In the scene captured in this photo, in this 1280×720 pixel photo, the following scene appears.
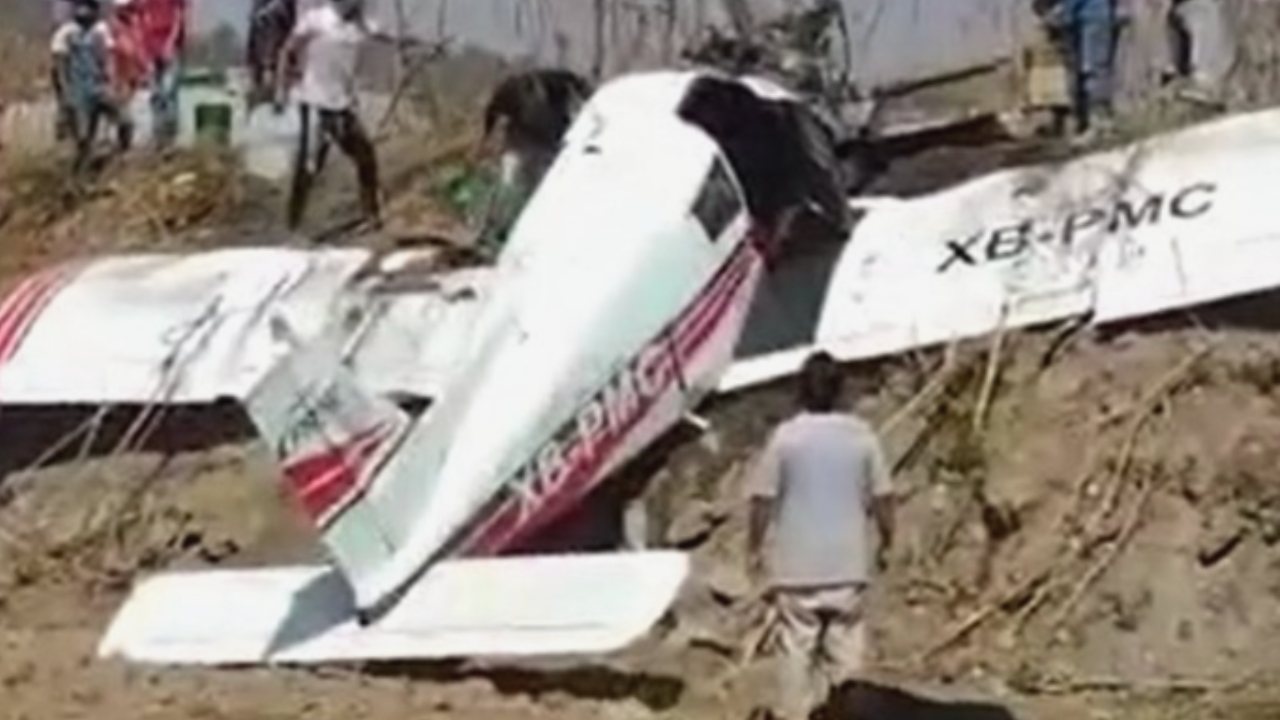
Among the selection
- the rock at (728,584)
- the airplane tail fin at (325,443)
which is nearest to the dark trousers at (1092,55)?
the rock at (728,584)

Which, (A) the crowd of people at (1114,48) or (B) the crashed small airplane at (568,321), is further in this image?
(A) the crowd of people at (1114,48)

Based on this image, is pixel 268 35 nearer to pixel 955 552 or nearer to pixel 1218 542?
pixel 955 552

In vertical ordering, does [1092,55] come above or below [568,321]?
below

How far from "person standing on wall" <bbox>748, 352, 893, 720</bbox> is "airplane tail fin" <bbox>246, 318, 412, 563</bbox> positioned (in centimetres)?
153

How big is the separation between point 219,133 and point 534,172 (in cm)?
426

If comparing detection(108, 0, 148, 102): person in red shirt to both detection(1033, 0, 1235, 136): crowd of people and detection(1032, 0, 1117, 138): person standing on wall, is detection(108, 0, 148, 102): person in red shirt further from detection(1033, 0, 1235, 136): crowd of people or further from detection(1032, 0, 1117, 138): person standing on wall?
detection(1032, 0, 1117, 138): person standing on wall

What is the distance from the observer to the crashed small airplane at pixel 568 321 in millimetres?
13086

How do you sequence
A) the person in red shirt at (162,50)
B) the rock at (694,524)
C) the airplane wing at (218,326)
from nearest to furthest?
the rock at (694,524), the airplane wing at (218,326), the person in red shirt at (162,50)

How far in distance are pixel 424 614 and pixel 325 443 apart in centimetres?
70

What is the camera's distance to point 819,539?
12.2 m

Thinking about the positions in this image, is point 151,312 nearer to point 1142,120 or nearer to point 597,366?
point 597,366

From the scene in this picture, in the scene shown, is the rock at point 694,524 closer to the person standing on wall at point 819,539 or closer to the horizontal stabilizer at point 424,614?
the horizontal stabilizer at point 424,614

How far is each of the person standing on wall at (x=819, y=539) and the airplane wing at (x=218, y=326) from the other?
3165 millimetres

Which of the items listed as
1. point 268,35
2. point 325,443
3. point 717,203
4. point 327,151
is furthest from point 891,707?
point 268,35
